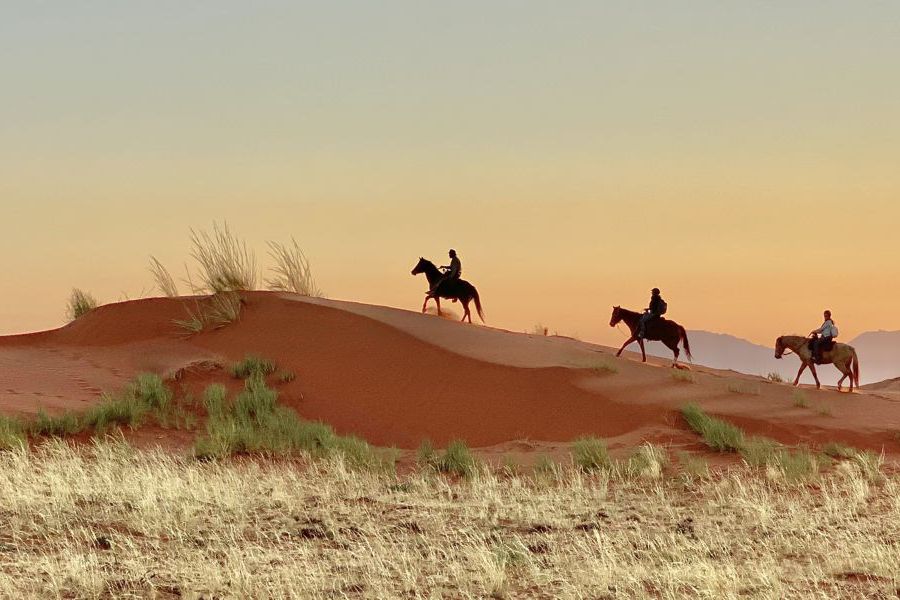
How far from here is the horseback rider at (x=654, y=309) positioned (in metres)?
24.9

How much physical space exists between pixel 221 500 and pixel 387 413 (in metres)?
9.19

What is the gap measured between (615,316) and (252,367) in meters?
8.75

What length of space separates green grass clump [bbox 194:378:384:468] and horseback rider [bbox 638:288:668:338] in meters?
8.74

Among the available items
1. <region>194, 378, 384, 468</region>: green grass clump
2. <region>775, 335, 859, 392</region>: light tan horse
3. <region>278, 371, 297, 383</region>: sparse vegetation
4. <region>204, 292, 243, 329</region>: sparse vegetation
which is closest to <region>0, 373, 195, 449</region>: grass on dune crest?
<region>194, 378, 384, 468</region>: green grass clump

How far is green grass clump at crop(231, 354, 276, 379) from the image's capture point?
73.6 ft

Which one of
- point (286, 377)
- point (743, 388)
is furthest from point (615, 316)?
point (286, 377)

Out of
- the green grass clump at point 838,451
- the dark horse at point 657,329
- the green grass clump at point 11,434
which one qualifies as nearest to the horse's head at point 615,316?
the dark horse at point 657,329

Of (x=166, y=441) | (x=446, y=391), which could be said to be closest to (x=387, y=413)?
(x=446, y=391)

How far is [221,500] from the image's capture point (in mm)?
12133

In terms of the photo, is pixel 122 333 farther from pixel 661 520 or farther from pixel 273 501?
pixel 661 520

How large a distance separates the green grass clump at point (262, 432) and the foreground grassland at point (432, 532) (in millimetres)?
909

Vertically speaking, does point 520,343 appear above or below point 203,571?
→ above

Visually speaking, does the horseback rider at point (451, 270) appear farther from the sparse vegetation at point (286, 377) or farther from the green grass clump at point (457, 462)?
the green grass clump at point (457, 462)

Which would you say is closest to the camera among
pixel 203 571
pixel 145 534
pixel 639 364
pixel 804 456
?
pixel 203 571
